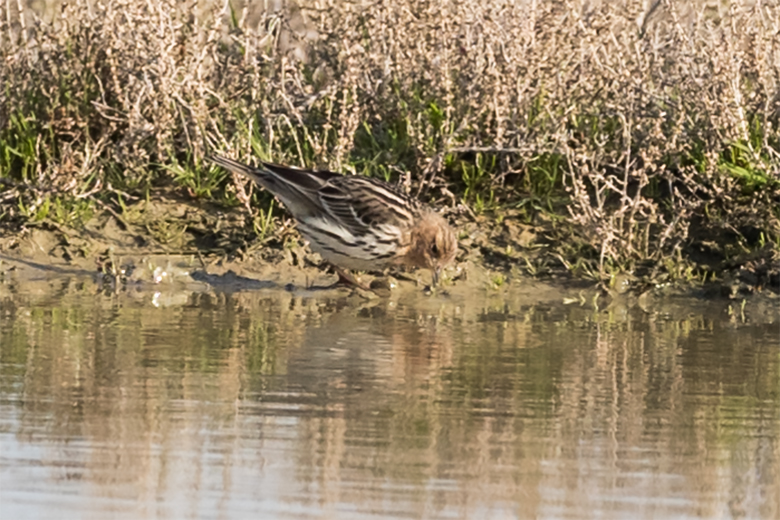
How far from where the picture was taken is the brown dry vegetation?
8641 millimetres

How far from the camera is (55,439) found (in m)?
4.90

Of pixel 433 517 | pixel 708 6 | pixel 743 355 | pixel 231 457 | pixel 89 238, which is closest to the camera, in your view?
pixel 433 517

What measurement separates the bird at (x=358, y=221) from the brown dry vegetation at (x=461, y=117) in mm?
362

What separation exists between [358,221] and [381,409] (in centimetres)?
315

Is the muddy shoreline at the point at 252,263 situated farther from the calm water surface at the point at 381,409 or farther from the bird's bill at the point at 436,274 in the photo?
the calm water surface at the point at 381,409

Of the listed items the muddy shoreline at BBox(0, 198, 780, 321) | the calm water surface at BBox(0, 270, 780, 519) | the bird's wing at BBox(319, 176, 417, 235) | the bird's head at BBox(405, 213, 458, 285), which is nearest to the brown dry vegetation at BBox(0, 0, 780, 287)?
the muddy shoreline at BBox(0, 198, 780, 321)

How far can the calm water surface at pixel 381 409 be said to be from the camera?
4316 mm

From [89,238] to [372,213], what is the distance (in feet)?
5.58

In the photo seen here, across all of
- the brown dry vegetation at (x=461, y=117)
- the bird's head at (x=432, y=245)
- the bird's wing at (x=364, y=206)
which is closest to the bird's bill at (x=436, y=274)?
the bird's head at (x=432, y=245)

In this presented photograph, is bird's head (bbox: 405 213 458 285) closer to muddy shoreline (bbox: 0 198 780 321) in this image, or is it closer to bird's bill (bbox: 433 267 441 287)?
bird's bill (bbox: 433 267 441 287)

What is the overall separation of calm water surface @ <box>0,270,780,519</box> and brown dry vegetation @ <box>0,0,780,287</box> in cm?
80

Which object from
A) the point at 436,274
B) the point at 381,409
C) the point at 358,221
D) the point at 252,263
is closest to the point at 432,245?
the point at 436,274

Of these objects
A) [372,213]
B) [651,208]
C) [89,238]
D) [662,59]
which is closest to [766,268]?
[651,208]

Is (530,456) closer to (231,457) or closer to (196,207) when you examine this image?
(231,457)
